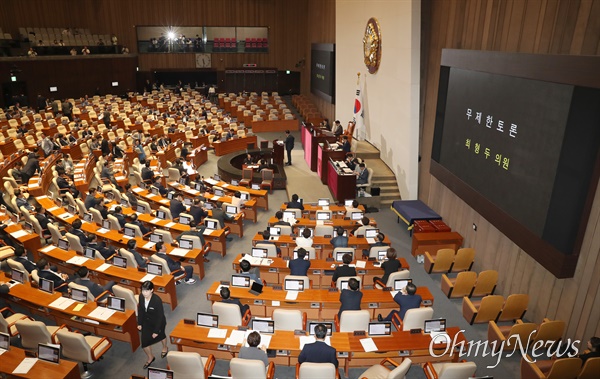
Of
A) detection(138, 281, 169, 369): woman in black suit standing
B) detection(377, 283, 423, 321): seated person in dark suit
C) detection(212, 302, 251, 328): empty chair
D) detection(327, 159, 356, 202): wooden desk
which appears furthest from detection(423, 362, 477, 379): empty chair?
detection(327, 159, 356, 202): wooden desk

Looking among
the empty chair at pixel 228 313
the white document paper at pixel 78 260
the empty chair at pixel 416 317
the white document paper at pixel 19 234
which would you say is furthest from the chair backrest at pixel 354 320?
the white document paper at pixel 19 234

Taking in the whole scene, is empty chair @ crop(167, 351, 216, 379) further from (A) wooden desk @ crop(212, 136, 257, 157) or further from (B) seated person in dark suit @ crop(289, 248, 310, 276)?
(A) wooden desk @ crop(212, 136, 257, 157)

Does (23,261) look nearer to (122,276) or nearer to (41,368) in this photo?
(122,276)

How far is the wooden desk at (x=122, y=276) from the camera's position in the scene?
9.05 metres

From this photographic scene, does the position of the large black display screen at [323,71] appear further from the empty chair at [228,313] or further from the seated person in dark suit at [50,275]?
the empty chair at [228,313]

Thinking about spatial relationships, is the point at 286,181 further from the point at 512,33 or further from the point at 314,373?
the point at 314,373

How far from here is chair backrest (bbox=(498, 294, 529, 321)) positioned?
8.44 meters

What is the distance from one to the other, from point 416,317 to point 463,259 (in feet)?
12.6

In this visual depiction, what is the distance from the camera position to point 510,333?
757cm

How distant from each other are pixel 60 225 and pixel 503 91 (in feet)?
40.1

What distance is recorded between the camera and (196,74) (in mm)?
38656

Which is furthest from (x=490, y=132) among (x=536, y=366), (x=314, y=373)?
(x=314, y=373)

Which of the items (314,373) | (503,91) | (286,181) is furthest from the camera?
(286,181)

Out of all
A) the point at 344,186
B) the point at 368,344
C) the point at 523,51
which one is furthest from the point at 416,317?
the point at 344,186
